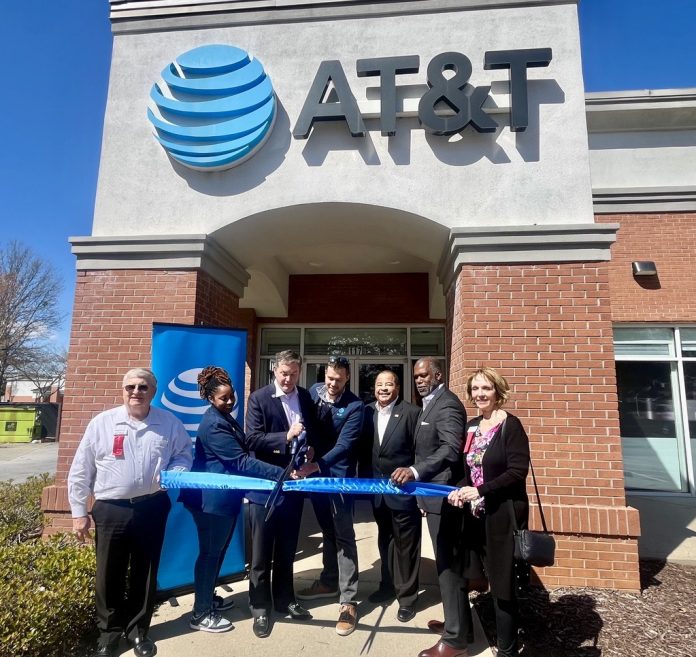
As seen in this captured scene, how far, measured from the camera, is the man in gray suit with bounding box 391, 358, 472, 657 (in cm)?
330

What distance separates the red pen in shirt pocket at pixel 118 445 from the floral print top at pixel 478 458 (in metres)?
2.36

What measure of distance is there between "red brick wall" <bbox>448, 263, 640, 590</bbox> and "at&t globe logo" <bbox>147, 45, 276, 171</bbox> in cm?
295

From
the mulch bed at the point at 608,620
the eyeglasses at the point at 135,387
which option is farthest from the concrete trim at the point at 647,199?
the eyeglasses at the point at 135,387

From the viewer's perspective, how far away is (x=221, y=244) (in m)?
5.84

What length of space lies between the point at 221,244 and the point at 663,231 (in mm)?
7908

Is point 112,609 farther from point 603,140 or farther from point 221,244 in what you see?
point 603,140

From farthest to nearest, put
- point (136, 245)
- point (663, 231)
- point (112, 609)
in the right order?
point (663, 231) < point (136, 245) < point (112, 609)

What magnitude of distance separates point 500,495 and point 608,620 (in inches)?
77.4

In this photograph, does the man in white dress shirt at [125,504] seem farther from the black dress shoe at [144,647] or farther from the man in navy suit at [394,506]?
the man in navy suit at [394,506]

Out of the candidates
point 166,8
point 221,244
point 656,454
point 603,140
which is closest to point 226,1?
point 166,8

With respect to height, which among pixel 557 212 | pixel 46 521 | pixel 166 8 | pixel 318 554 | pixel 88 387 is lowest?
pixel 318 554

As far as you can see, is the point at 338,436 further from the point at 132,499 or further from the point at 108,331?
the point at 108,331

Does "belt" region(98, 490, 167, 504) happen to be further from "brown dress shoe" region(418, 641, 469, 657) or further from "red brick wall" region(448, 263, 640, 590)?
"red brick wall" region(448, 263, 640, 590)

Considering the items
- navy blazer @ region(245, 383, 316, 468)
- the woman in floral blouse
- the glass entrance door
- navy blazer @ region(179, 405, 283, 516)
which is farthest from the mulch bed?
the glass entrance door
